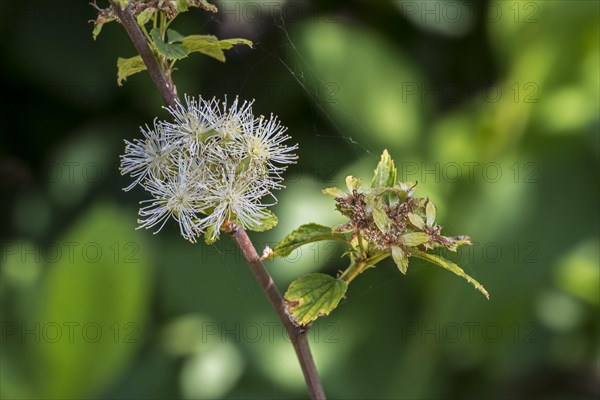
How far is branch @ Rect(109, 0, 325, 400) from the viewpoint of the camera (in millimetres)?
692

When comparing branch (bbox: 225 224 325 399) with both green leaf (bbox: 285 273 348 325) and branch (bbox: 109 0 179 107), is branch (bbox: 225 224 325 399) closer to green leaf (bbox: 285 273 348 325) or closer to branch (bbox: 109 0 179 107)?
green leaf (bbox: 285 273 348 325)

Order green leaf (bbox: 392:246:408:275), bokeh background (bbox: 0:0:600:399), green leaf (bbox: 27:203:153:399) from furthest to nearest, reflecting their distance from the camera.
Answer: bokeh background (bbox: 0:0:600:399), green leaf (bbox: 27:203:153:399), green leaf (bbox: 392:246:408:275)

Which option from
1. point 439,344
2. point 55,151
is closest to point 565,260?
point 439,344

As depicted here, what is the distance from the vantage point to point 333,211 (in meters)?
2.16

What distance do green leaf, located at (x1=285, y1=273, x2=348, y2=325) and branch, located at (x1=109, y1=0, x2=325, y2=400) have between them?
1 centimetres

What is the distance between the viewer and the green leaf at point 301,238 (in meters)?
0.75

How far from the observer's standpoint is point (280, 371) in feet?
6.64

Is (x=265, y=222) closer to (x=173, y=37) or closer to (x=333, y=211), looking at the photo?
(x=173, y=37)

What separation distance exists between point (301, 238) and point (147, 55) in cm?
21

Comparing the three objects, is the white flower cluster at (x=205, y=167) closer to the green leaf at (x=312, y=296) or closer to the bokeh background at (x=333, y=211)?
the green leaf at (x=312, y=296)

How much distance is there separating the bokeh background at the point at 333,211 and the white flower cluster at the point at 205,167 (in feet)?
3.73

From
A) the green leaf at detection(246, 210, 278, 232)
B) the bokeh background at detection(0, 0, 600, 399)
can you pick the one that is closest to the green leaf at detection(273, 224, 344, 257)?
the green leaf at detection(246, 210, 278, 232)

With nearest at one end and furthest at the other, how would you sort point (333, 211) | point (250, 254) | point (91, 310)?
point (250, 254) → point (91, 310) → point (333, 211)

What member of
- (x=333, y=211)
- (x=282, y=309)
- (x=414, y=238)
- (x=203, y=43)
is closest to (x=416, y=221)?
(x=414, y=238)
